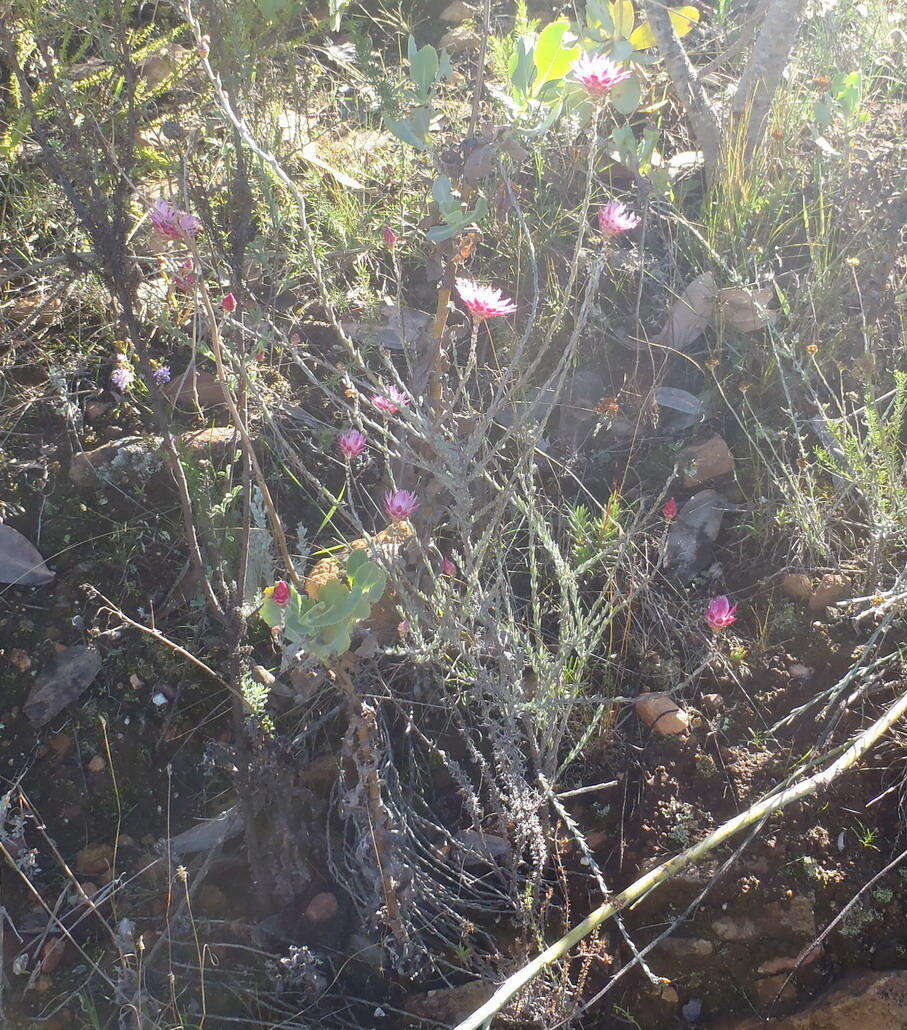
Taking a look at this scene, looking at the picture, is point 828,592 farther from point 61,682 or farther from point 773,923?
point 61,682

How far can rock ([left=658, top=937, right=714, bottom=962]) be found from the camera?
1.58m

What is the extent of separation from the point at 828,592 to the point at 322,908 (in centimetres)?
121

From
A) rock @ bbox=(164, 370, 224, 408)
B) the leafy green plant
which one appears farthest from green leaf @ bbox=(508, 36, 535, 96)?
rock @ bbox=(164, 370, 224, 408)

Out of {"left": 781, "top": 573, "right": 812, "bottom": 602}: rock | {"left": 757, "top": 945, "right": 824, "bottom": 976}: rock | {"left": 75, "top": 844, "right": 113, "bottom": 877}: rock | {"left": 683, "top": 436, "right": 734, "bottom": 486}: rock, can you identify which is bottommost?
{"left": 75, "top": 844, "right": 113, "bottom": 877}: rock

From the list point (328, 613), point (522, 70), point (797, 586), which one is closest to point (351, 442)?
point (328, 613)

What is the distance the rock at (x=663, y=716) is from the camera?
5.84ft

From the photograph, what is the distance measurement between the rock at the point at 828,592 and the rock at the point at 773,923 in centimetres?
61

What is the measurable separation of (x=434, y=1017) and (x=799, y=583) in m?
1.13

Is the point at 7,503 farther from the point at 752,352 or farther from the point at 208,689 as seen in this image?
the point at 752,352

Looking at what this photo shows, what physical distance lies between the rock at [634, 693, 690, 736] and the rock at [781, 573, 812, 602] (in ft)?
1.25

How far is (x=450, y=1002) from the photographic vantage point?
1546 mm

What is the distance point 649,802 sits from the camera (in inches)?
67.5

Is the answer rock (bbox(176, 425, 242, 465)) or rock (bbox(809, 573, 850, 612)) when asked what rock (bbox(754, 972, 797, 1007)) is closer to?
rock (bbox(809, 573, 850, 612))

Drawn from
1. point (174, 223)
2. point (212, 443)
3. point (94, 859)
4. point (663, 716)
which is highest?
point (174, 223)
